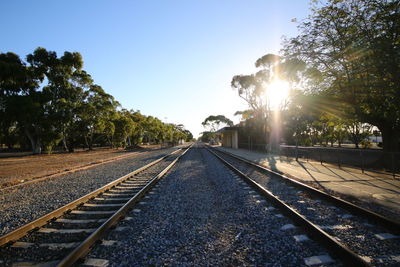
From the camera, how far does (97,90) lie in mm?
39969

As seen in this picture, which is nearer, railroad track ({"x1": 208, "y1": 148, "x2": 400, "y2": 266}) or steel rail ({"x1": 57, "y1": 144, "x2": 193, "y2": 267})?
steel rail ({"x1": 57, "y1": 144, "x2": 193, "y2": 267})

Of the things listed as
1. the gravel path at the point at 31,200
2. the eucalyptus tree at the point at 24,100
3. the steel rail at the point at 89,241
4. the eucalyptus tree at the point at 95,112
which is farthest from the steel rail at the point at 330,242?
the eucalyptus tree at the point at 95,112

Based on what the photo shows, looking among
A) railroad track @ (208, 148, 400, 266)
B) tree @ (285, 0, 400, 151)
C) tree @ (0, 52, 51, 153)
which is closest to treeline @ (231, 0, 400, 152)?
tree @ (285, 0, 400, 151)

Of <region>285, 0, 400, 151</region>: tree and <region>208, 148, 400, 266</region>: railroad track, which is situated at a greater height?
<region>285, 0, 400, 151</region>: tree

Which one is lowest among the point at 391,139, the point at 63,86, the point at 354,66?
the point at 391,139

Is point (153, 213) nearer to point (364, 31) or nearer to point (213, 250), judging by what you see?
point (213, 250)

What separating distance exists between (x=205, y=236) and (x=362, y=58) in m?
9.80

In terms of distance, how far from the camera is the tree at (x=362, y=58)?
7996 mm

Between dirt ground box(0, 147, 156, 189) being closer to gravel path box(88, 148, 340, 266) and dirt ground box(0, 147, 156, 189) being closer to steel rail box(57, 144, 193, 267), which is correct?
steel rail box(57, 144, 193, 267)

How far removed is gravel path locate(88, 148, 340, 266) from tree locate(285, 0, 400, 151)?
25.0ft

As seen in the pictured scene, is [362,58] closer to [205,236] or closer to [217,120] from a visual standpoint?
[205,236]

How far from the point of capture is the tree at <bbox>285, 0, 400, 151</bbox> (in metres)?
8.00

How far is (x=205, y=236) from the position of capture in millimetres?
3688

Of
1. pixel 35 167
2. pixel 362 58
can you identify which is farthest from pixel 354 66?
pixel 35 167
